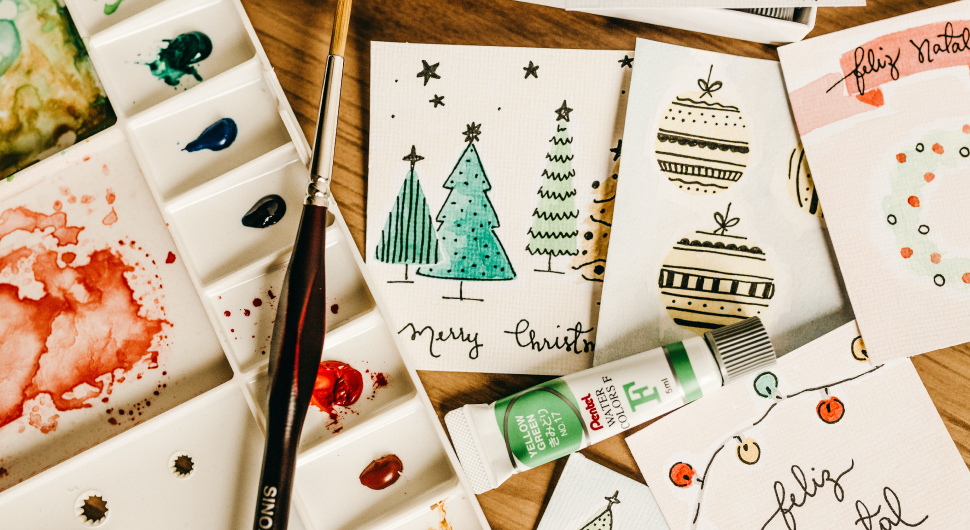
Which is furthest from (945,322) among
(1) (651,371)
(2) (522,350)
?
(2) (522,350)

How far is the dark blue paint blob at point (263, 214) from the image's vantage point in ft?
1.61

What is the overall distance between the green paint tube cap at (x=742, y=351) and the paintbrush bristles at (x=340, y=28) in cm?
42

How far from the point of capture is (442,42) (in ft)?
1.74

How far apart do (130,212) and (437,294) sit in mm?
299

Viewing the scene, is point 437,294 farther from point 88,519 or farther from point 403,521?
point 88,519

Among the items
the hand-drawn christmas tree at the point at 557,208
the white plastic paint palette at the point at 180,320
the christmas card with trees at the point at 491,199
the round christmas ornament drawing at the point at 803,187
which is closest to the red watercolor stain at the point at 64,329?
the white plastic paint palette at the point at 180,320

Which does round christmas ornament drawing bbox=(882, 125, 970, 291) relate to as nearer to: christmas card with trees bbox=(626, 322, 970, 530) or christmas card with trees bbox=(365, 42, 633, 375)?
christmas card with trees bbox=(626, 322, 970, 530)

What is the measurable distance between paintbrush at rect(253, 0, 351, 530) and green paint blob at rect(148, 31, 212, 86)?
0.46 ft

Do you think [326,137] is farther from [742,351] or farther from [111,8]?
[742,351]

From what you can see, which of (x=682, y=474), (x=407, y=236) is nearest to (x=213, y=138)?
(x=407, y=236)

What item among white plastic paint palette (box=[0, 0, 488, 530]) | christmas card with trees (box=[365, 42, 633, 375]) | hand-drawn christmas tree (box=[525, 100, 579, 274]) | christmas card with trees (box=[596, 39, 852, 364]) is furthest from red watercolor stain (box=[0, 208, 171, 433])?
christmas card with trees (box=[596, 39, 852, 364])

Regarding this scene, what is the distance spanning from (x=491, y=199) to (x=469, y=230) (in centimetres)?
4

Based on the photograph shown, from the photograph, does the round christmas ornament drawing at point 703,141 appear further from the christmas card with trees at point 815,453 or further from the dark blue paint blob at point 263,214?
Result: the dark blue paint blob at point 263,214

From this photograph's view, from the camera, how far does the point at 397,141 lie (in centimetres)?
53
